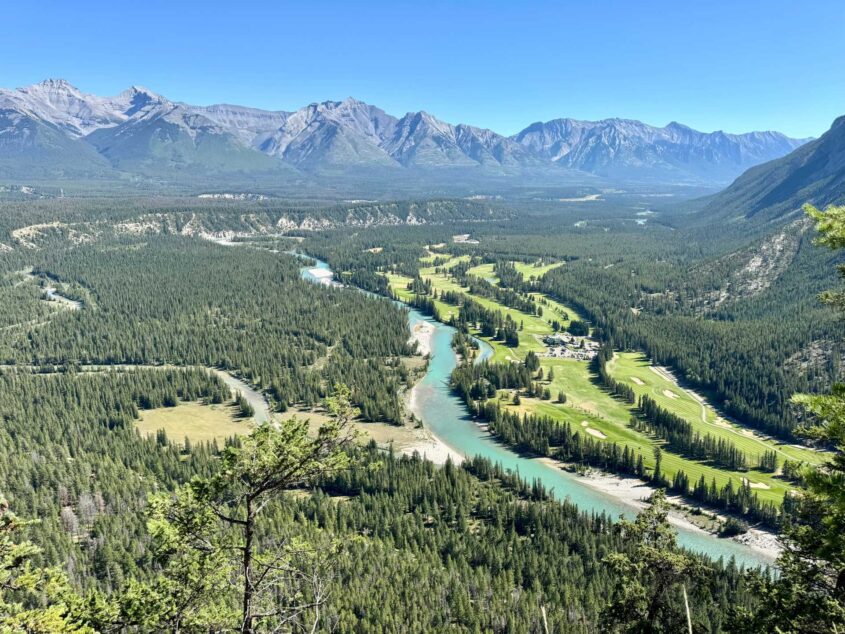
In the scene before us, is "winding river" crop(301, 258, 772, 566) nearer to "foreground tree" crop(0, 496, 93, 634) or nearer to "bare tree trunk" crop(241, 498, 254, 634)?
"bare tree trunk" crop(241, 498, 254, 634)

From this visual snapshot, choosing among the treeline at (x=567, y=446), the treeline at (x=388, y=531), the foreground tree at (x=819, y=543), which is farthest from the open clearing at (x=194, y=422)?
the foreground tree at (x=819, y=543)

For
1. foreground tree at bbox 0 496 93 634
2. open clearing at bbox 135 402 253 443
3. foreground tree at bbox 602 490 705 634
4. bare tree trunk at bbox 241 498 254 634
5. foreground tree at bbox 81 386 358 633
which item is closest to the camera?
foreground tree at bbox 0 496 93 634

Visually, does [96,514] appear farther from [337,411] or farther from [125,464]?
[337,411]

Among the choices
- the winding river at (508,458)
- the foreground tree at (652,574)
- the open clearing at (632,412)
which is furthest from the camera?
the open clearing at (632,412)

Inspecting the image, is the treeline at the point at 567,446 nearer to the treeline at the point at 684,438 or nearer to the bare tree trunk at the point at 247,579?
the treeline at the point at 684,438

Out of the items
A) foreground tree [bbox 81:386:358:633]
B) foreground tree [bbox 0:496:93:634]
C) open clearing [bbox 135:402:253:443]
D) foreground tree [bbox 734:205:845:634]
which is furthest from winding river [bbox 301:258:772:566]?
foreground tree [bbox 0:496:93:634]

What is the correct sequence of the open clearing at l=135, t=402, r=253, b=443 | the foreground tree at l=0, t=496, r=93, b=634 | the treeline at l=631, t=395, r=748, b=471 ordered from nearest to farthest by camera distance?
the foreground tree at l=0, t=496, r=93, b=634
the treeline at l=631, t=395, r=748, b=471
the open clearing at l=135, t=402, r=253, b=443
